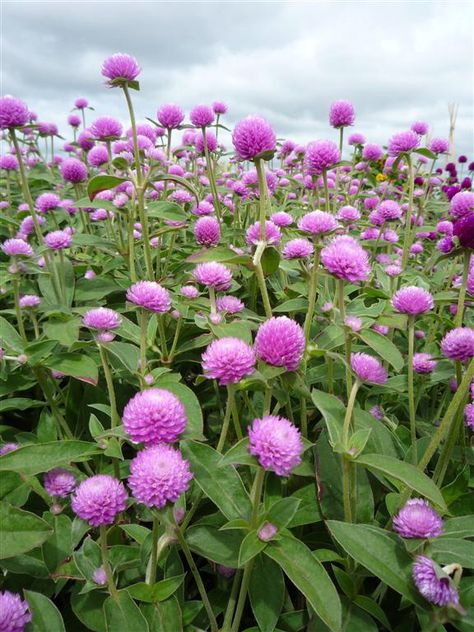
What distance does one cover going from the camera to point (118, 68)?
78.2 inches

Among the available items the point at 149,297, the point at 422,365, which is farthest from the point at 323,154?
the point at 149,297

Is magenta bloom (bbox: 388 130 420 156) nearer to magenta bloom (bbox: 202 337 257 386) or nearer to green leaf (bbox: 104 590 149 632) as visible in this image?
magenta bloom (bbox: 202 337 257 386)

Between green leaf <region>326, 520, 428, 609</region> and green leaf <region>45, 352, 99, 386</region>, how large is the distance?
35.8 inches

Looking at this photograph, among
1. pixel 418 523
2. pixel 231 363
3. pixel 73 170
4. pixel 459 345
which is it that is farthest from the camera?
pixel 73 170

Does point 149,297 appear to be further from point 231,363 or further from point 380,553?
point 380,553

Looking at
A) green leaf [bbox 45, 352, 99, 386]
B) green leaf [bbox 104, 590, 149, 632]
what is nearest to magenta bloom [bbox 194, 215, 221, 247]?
green leaf [bbox 45, 352, 99, 386]

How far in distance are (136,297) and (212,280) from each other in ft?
0.94

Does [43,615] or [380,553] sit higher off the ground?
[380,553]

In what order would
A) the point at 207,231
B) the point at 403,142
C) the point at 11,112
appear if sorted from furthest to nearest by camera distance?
the point at 403,142
the point at 11,112
the point at 207,231

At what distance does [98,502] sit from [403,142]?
2634 mm

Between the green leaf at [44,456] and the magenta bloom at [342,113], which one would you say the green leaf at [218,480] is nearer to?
the green leaf at [44,456]

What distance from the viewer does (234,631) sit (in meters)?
1.17

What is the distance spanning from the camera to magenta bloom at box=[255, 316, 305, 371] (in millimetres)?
1240

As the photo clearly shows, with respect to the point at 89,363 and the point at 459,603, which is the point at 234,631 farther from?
the point at 89,363
